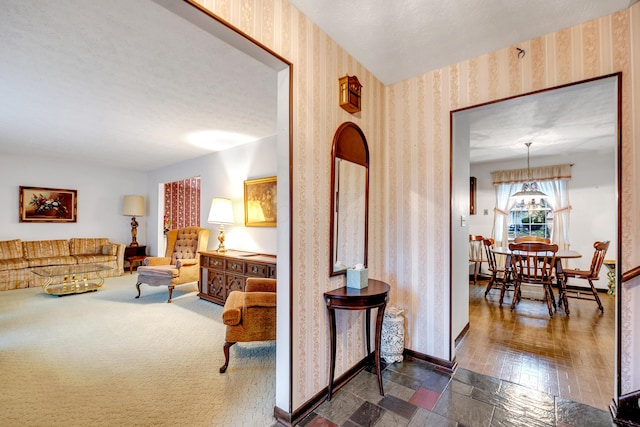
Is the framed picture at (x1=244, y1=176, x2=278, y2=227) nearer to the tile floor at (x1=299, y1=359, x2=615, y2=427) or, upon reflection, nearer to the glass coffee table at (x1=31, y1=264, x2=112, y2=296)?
the tile floor at (x1=299, y1=359, x2=615, y2=427)

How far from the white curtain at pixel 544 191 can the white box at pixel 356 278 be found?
530cm

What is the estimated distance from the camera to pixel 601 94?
2.94m

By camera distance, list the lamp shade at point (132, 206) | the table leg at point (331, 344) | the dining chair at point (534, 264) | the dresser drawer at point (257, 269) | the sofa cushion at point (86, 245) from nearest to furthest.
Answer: the table leg at point (331, 344), the dresser drawer at point (257, 269), the dining chair at point (534, 264), the sofa cushion at point (86, 245), the lamp shade at point (132, 206)

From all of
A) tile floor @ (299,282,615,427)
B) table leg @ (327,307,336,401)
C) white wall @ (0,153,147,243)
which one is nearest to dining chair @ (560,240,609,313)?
tile floor @ (299,282,615,427)

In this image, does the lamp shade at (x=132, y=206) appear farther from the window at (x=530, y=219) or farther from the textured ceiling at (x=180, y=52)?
the window at (x=530, y=219)

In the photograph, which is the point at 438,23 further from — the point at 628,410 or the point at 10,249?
the point at 10,249

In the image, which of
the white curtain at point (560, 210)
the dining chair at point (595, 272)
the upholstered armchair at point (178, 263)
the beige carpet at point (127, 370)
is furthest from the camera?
the white curtain at point (560, 210)

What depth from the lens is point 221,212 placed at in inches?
177

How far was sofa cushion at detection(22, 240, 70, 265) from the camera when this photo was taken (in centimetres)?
549

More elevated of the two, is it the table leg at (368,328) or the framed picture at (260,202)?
the framed picture at (260,202)

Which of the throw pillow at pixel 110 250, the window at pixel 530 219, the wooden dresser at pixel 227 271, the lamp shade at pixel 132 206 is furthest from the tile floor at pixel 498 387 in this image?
the lamp shade at pixel 132 206

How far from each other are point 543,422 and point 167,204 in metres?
7.81

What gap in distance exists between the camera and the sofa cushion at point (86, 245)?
6066 millimetres

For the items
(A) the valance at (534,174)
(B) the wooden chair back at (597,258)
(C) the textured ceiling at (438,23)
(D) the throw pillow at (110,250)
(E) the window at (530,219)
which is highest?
(C) the textured ceiling at (438,23)
